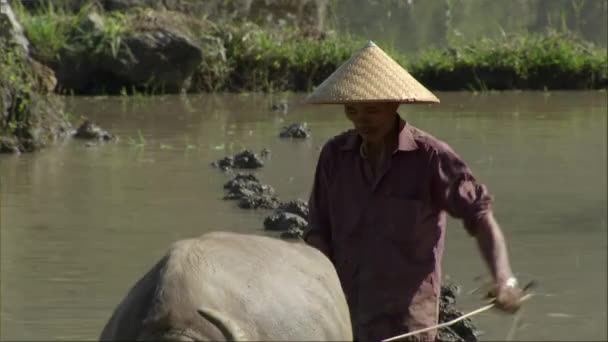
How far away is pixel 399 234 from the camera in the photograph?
3.71 metres

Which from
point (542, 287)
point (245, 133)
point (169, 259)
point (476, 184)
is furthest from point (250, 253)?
point (245, 133)

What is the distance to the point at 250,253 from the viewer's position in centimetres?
281

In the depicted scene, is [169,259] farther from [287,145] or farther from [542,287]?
[287,145]

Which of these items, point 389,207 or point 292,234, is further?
point 292,234

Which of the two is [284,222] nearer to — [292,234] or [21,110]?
[292,234]

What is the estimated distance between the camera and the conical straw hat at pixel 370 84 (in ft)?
12.3

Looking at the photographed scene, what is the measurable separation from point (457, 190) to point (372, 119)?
12.2 inches

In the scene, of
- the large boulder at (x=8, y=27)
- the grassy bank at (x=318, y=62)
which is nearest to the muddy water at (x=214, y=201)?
the large boulder at (x=8, y=27)

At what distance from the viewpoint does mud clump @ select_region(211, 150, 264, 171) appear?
10188mm

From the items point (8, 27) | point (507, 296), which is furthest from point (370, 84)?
point (8, 27)

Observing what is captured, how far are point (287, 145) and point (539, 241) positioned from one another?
13.9ft

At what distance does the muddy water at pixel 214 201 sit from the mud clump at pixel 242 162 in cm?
10

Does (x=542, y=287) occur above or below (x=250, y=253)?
below

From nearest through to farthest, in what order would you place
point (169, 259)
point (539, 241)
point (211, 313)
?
point (211, 313)
point (169, 259)
point (539, 241)
